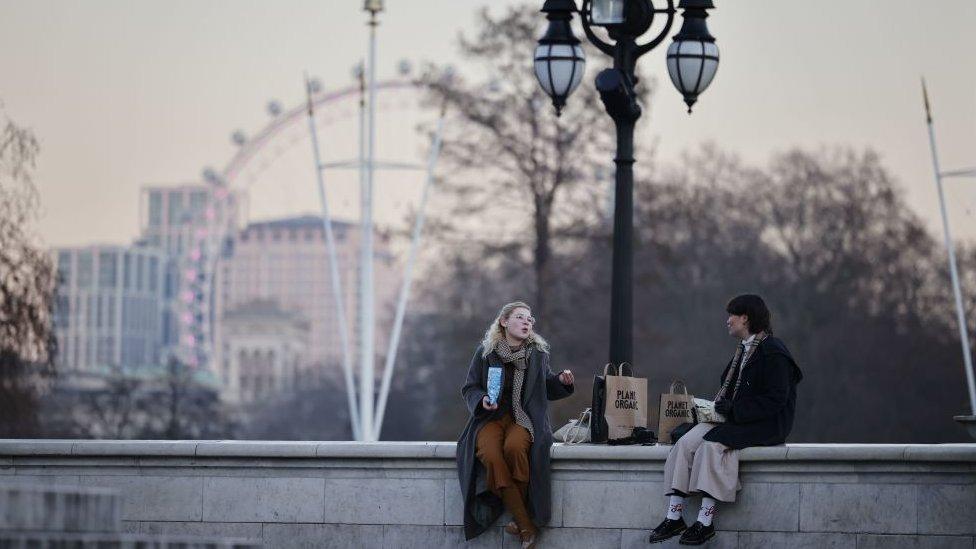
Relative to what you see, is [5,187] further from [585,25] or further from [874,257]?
[874,257]

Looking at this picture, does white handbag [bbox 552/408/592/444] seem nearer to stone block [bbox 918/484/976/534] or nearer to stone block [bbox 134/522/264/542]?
stone block [bbox 134/522/264/542]

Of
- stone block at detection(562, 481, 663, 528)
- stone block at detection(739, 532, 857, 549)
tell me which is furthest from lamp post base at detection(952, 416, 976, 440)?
stone block at detection(562, 481, 663, 528)

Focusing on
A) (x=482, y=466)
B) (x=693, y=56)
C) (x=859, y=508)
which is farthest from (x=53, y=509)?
(x=693, y=56)

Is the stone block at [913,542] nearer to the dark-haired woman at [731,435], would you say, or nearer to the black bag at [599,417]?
the dark-haired woman at [731,435]

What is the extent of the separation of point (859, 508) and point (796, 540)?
443 mm

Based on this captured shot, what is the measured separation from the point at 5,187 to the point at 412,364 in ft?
115

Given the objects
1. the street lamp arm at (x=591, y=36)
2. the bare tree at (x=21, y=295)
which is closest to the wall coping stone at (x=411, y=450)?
the street lamp arm at (x=591, y=36)

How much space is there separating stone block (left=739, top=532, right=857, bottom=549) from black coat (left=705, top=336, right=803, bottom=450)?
22.9 inches

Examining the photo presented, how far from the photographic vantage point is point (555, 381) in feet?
52.0

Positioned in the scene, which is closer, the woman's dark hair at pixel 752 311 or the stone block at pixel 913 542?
the stone block at pixel 913 542

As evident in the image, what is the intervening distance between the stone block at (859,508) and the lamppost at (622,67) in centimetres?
206

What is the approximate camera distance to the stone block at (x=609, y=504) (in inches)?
618

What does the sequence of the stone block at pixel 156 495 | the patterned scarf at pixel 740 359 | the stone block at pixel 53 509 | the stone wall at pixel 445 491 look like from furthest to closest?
the stone block at pixel 156 495 < the patterned scarf at pixel 740 359 < the stone wall at pixel 445 491 < the stone block at pixel 53 509

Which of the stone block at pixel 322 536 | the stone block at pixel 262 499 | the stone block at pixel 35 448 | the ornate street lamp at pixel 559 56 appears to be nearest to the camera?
the stone block at pixel 322 536
